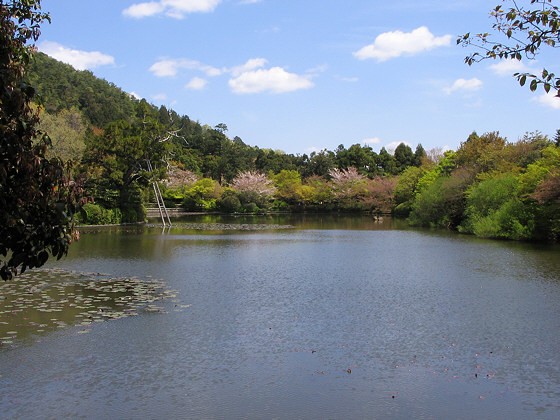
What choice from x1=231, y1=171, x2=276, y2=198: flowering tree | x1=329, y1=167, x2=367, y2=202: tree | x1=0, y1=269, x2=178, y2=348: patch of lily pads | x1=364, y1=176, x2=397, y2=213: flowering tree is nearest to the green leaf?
x1=0, y1=269, x2=178, y2=348: patch of lily pads

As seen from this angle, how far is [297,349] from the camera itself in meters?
6.58

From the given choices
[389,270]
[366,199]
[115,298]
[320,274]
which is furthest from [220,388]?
[366,199]

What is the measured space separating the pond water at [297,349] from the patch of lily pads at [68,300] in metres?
0.06

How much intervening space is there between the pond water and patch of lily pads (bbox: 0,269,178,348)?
0.06 meters

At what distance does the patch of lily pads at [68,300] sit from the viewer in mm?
7496

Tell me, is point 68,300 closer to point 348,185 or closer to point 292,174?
point 348,185

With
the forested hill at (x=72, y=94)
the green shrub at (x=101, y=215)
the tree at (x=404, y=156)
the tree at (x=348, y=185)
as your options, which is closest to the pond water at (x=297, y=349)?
the green shrub at (x=101, y=215)

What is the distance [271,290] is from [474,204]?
17.9 metres

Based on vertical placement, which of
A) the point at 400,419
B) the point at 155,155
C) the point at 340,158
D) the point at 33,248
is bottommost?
the point at 400,419

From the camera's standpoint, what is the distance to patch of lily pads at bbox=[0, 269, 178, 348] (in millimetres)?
7496

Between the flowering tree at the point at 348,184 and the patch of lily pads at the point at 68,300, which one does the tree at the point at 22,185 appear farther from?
the flowering tree at the point at 348,184

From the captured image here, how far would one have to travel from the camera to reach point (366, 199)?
52500 millimetres

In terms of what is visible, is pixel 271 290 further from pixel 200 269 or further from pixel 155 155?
pixel 155 155

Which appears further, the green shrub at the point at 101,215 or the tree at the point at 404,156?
the tree at the point at 404,156
